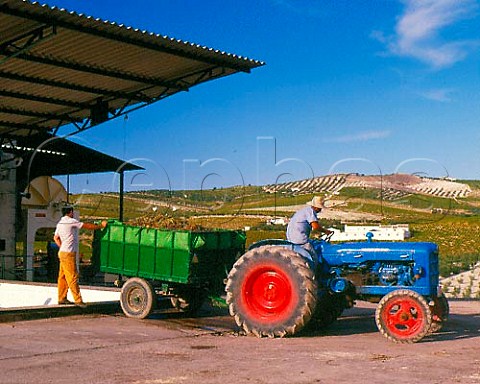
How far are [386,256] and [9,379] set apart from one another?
579 centimetres

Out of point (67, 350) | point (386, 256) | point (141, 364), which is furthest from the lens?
point (386, 256)

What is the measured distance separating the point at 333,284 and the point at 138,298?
12.0 ft

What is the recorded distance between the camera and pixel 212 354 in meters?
8.68

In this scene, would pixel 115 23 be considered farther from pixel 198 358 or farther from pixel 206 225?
pixel 198 358

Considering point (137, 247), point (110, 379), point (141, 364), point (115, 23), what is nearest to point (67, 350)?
point (141, 364)

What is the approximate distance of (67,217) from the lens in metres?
12.4

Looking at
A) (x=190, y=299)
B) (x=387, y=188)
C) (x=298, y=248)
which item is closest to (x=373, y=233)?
Result: (x=298, y=248)

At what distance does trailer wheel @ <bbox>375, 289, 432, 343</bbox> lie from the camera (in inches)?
375

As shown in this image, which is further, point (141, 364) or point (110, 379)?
point (141, 364)

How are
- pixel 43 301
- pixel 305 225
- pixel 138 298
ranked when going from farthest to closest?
pixel 43 301 → pixel 138 298 → pixel 305 225

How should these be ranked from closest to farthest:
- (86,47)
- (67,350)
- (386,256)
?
1. (67,350)
2. (386,256)
3. (86,47)

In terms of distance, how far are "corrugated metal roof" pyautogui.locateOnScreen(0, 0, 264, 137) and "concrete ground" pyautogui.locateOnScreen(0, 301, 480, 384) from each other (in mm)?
5463

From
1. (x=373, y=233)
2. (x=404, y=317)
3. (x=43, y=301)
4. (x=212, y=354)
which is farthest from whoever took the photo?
(x=43, y=301)

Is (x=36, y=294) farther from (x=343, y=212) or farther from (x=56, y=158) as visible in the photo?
(x=343, y=212)
